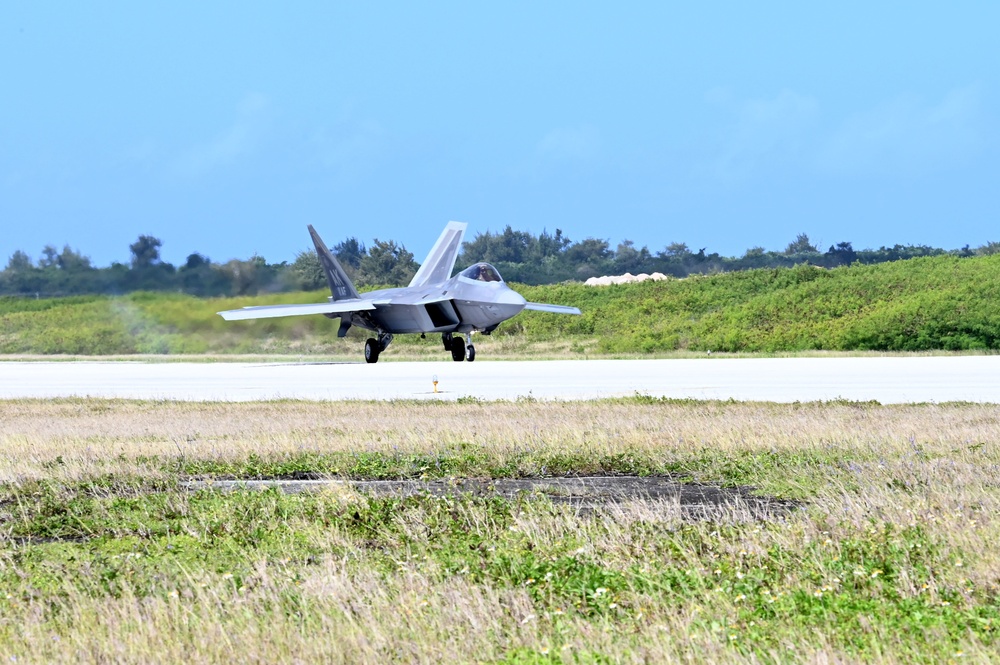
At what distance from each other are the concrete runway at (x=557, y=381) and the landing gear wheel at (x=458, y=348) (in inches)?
67.2

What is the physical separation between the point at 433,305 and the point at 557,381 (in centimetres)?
1194

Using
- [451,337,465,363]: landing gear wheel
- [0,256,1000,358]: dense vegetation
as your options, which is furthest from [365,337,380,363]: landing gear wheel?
[0,256,1000,358]: dense vegetation

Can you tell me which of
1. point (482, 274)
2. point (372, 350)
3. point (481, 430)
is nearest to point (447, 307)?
point (482, 274)

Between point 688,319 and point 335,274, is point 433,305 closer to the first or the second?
point 335,274

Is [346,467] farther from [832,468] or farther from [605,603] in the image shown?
[605,603]

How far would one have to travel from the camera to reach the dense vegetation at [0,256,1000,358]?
153ft

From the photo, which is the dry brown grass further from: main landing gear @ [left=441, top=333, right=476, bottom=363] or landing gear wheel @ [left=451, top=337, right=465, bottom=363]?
landing gear wheel @ [left=451, top=337, right=465, bottom=363]

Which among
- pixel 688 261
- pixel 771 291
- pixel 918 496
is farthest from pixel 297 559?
pixel 688 261

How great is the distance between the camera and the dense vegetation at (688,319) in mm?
46594

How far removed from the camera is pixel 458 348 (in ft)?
131

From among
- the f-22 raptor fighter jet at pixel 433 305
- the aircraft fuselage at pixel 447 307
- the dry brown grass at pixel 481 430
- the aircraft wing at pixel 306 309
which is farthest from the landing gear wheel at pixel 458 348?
the dry brown grass at pixel 481 430

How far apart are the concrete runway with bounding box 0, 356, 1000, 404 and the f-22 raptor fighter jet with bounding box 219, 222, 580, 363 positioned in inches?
64.1

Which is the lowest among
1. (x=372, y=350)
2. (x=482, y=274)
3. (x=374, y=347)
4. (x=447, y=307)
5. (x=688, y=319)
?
(x=372, y=350)

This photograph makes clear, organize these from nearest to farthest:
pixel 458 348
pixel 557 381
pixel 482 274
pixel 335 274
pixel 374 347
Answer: pixel 557 381 → pixel 482 274 → pixel 458 348 → pixel 374 347 → pixel 335 274
